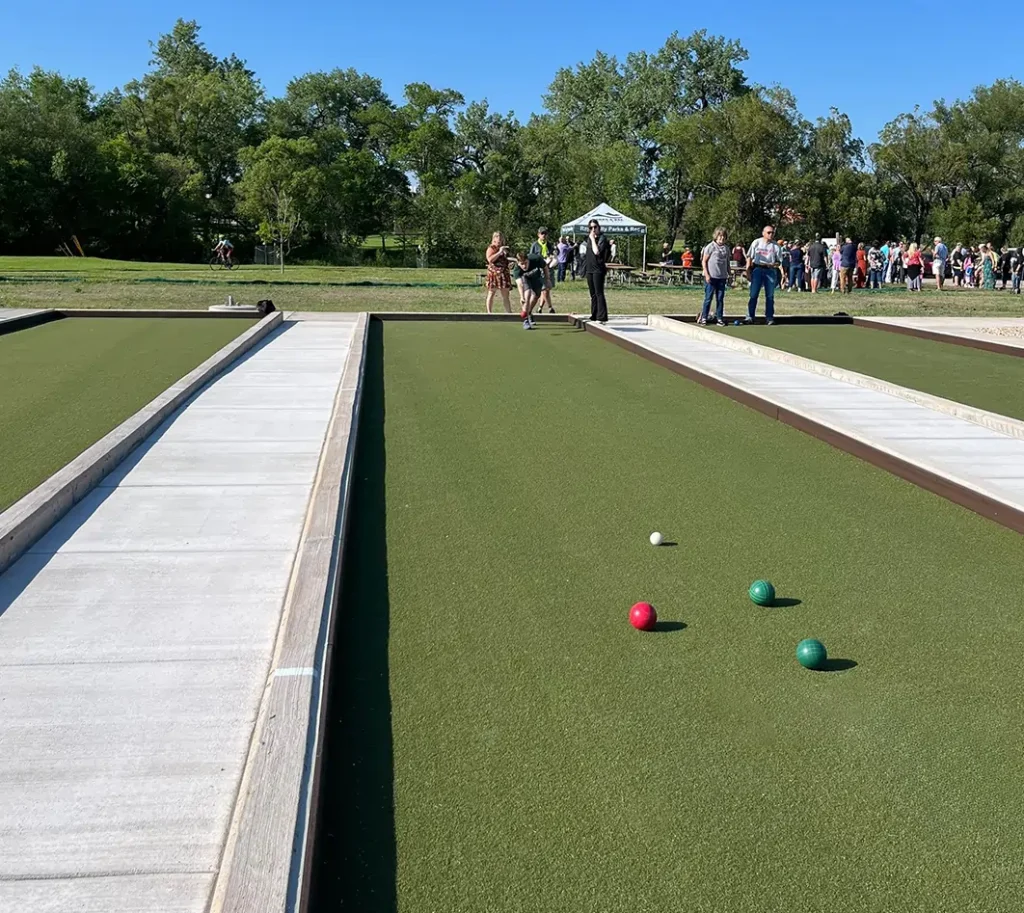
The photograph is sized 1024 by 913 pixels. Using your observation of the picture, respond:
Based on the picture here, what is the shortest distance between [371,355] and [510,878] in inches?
442

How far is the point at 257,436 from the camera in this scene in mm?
7629

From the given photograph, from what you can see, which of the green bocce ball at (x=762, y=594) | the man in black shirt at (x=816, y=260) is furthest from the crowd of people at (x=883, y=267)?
the green bocce ball at (x=762, y=594)

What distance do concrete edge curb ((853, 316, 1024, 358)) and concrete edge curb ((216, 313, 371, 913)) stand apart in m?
11.7

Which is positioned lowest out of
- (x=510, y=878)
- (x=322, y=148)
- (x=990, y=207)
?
(x=510, y=878)

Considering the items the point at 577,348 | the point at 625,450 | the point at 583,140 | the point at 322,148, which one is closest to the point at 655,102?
the point at 583,140

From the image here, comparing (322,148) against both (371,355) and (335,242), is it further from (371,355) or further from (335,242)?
(371,355)

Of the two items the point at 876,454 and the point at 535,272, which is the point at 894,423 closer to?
the point at 876,454

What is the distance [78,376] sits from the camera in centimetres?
1083

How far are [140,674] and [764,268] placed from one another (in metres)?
15.2

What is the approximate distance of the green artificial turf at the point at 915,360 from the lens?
416 inches

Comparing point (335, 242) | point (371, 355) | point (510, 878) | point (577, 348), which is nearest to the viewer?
point (510, 878)

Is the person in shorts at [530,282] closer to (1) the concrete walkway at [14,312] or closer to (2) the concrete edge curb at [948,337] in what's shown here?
(2) the concrete edge curb at [948,337]

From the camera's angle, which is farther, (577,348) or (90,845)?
(577,348)

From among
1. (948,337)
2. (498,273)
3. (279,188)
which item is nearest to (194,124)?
(279,188)
